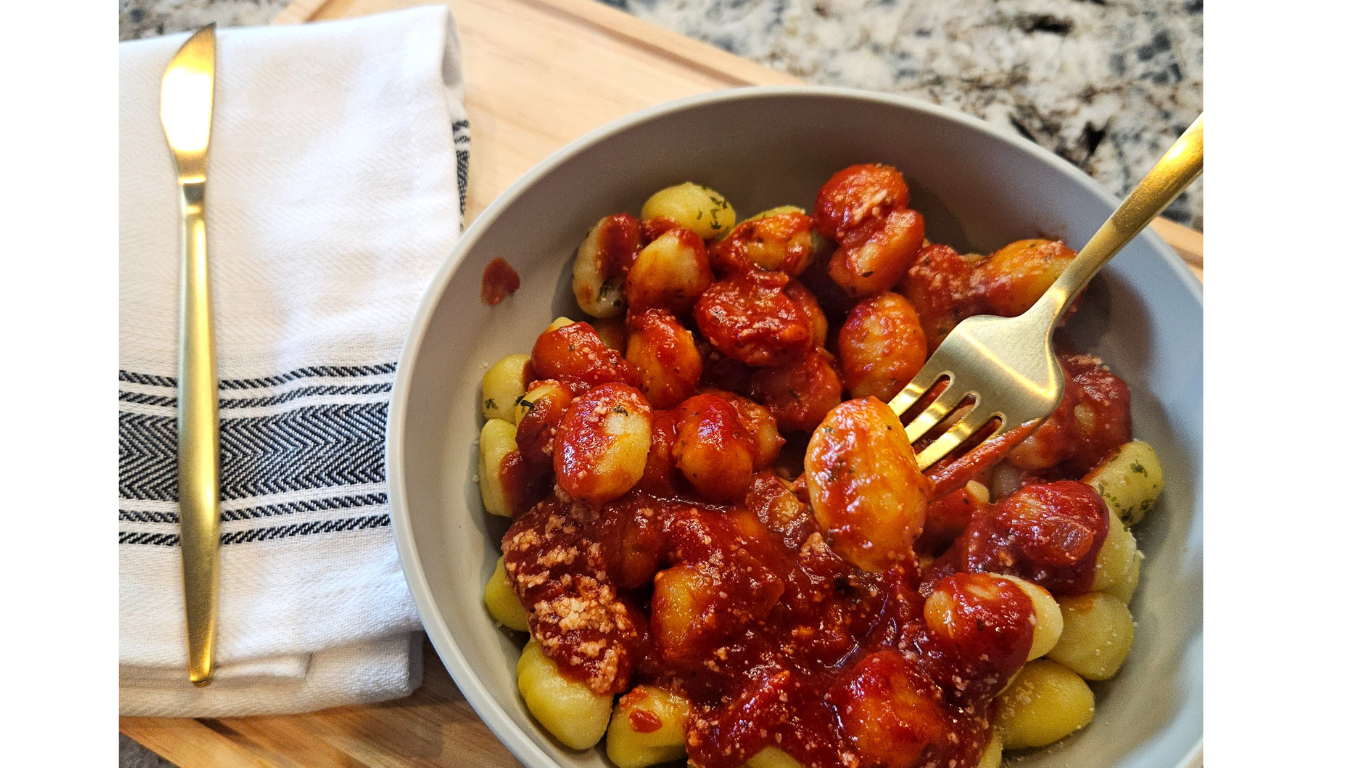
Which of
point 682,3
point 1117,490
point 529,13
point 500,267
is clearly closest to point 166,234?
point 500,267

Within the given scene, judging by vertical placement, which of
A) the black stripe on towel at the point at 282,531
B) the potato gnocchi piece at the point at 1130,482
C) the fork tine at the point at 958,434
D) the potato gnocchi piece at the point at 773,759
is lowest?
the black stripe on towel at the point at 282,531

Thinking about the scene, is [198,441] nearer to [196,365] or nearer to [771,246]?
[196,365]

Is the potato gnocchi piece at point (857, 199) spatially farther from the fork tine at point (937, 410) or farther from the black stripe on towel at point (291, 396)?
the black stripe on towel at point (291, 396)

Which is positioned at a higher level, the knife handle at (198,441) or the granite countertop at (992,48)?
the granite countertop at (992,48)

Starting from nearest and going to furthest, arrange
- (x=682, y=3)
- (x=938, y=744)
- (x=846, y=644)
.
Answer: (x=938, y=744) → (x=846, y=644) → (x=682, y=3)

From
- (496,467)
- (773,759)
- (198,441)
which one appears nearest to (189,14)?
(198,441)

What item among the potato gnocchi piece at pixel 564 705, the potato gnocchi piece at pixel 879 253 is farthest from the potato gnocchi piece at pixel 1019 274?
the potato gnocchi piece at pixel 564 705

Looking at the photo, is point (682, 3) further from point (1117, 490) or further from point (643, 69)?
point (1117, 490)

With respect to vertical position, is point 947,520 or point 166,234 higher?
point 947,520
